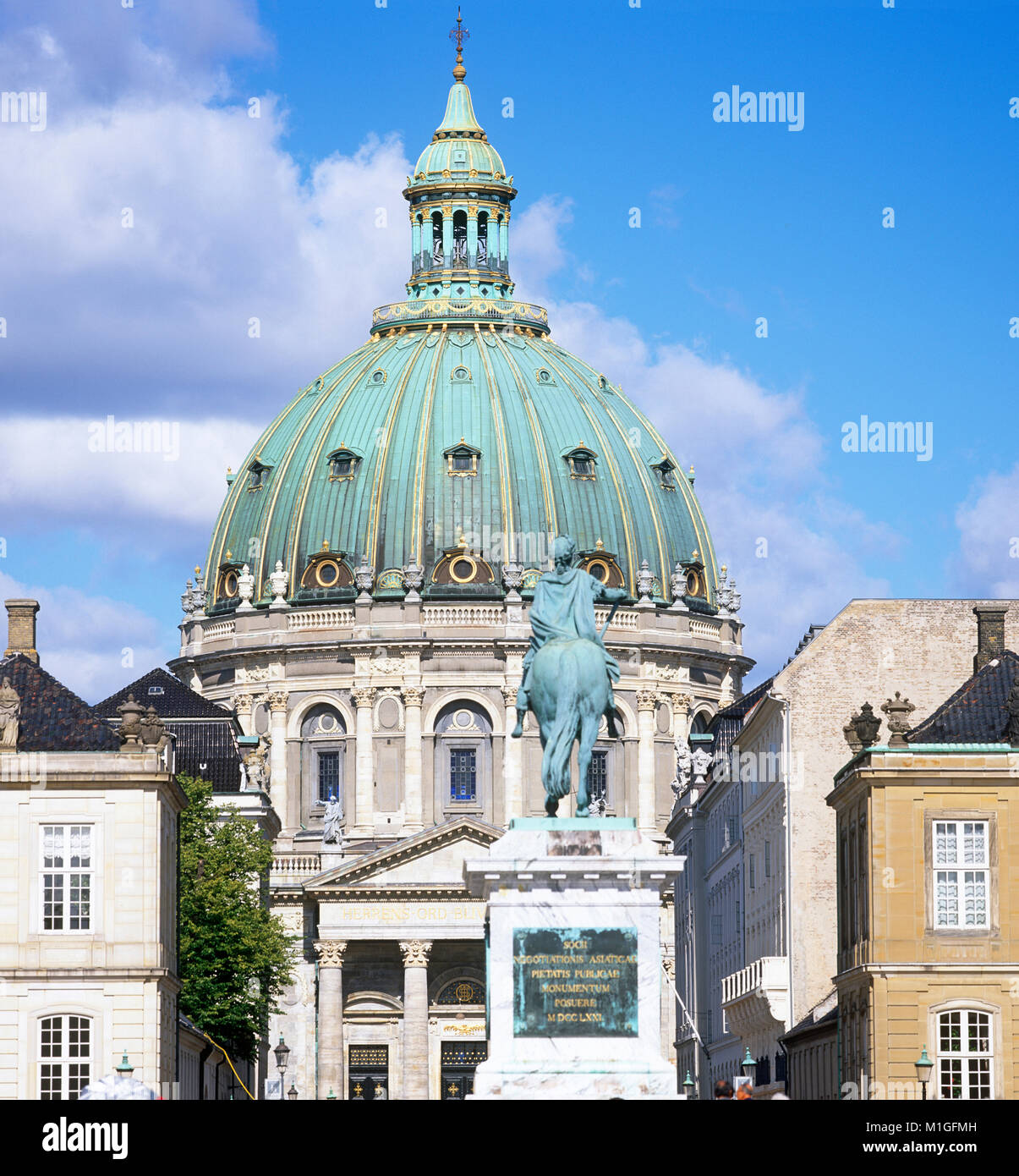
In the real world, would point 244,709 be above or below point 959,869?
above

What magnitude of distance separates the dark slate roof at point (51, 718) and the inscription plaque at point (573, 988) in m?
27.5

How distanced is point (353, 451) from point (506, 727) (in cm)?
1565

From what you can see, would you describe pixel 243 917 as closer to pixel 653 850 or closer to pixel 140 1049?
pixel 140 1049

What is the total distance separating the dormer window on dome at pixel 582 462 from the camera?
153 meters

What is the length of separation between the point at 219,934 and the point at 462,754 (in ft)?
243

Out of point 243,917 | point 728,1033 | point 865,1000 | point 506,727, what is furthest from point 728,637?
point 865,1000

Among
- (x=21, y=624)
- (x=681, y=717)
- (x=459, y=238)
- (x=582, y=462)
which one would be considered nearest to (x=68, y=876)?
(x=21, y=624)

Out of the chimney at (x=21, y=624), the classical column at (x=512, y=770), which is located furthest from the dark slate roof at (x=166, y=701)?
the chimney at (x=21, y=624)

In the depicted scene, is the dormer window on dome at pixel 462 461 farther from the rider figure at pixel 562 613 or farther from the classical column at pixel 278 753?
the rider figure at pixel 562 613

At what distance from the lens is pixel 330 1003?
139500 mm

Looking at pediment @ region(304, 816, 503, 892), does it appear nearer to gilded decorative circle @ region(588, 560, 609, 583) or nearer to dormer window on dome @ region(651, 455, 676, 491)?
gilded decorative circle @ region(588, 560, 609, 583)

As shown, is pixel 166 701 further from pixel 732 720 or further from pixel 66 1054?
pixel 66 1054

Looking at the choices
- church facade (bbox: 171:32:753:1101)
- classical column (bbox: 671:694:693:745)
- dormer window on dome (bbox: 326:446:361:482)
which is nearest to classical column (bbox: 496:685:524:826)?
church facade (bbox: 171:32:753:1101)

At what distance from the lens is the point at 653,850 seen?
38531mm
